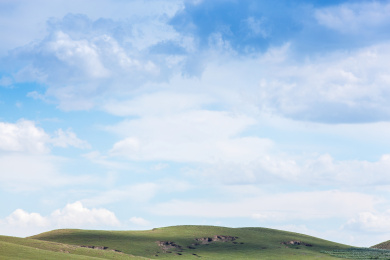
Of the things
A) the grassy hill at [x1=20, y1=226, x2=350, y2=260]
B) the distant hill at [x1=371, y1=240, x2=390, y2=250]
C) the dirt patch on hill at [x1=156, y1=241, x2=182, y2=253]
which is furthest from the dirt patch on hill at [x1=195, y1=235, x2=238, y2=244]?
the distant hill at [x1=371, y1=240, x2=390, y2=250]

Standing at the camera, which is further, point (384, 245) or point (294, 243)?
point (384, 245)

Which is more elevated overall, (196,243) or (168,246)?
(196,243)

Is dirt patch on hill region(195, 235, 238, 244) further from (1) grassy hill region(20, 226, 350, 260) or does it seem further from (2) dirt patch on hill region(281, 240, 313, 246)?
(2) dirt patch on hill region(281, 240, 313, 246)

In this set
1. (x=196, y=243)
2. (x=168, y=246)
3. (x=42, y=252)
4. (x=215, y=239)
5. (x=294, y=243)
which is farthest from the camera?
(x=294, y=243)

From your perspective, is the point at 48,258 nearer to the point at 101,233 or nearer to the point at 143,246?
the point at 143,246

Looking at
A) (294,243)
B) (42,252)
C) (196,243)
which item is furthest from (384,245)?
(42,252)

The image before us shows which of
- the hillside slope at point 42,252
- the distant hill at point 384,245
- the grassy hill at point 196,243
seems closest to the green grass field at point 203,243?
the grassy hill at point 196,243

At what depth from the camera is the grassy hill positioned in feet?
394

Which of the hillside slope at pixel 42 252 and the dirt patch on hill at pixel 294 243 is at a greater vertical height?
the dirt patch on hill at pixel 294 243

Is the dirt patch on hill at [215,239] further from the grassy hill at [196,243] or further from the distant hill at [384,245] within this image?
the distant hill at [384,245]

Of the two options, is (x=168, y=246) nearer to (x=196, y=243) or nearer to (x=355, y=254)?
(x=196, y=243)

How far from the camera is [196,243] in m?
132

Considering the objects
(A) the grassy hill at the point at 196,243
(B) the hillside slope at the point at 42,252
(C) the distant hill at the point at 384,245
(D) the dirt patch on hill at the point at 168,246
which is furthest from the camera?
(C) the distant hill at the point at 384,245

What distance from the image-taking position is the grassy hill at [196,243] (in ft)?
394
